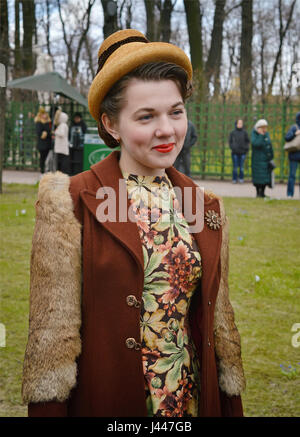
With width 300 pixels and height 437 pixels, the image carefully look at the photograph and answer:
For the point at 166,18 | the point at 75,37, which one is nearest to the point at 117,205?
the point at 166,18

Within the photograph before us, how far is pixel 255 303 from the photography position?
5496 millimetres

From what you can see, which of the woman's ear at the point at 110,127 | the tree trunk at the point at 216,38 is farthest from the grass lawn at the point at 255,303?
the tree trunk at the point at 216,38

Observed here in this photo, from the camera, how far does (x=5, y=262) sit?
22.1 ft

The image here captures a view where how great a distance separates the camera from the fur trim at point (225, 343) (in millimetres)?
2072

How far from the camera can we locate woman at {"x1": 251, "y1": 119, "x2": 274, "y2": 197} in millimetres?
13219

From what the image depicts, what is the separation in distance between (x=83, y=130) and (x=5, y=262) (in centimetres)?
990

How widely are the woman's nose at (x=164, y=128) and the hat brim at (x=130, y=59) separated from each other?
0.20m

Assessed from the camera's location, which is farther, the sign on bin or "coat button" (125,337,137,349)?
the sign on bin

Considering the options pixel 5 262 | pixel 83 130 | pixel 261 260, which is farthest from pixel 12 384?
pixel 83 130

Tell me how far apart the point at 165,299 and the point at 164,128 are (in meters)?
0.57

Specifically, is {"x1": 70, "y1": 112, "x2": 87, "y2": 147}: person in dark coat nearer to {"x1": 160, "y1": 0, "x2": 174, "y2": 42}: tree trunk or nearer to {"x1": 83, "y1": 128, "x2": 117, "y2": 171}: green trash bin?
{"x1": 83, "y1": 128, "x2": 117, "y2": 171}: green trash bin

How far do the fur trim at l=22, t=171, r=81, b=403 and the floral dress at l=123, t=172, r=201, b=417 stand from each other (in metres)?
0.23

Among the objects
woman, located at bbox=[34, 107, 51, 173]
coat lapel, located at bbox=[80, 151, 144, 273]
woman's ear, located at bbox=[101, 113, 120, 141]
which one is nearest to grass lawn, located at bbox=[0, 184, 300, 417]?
coat lapel, located at bbox=[80, 151, 144, 273]

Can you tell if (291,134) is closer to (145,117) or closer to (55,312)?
(145,117)
